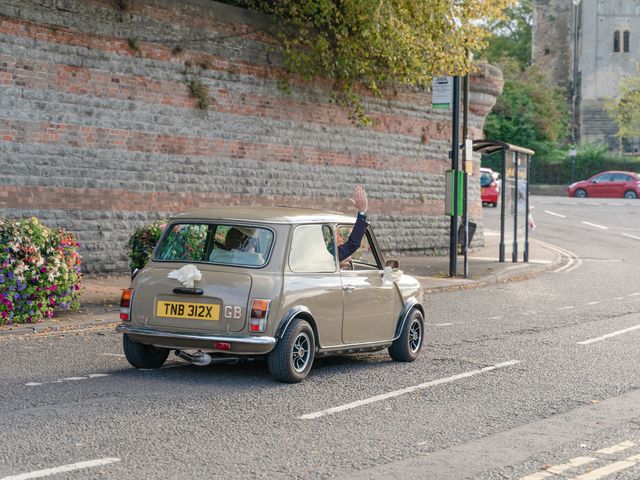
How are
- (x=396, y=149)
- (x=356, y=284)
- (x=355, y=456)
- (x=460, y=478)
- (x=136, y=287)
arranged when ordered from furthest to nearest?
(x=396, y=149)
(x=356, y=284)
(x=136, y=287)
(x=355, y=456)
(x=460, y=478)

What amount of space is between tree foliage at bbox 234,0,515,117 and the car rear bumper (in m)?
12.2

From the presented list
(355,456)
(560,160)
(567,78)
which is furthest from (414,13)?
(567,78)

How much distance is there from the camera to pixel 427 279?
2089 cm

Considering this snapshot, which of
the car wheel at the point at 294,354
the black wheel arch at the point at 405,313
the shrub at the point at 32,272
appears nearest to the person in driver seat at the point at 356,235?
the black wheel arch at the point at 405,313

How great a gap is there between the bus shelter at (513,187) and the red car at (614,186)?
32491 millimetres

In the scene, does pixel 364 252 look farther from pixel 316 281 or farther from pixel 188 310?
pixel 188 310

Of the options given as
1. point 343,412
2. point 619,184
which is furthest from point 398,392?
point 619,184

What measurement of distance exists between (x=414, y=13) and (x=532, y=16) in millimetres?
87115

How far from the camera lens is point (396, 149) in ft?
86.4

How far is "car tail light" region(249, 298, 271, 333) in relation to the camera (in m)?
9.08

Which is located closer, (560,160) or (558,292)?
(558,292)

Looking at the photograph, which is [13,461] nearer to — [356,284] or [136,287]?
[136,287]

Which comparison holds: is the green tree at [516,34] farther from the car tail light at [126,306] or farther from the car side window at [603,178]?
the car tail light at [126,306]

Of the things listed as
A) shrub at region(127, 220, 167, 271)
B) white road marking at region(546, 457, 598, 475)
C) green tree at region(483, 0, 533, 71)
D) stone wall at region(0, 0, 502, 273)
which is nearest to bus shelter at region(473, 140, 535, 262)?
stone wall at region(0, 0, 502, 273)
